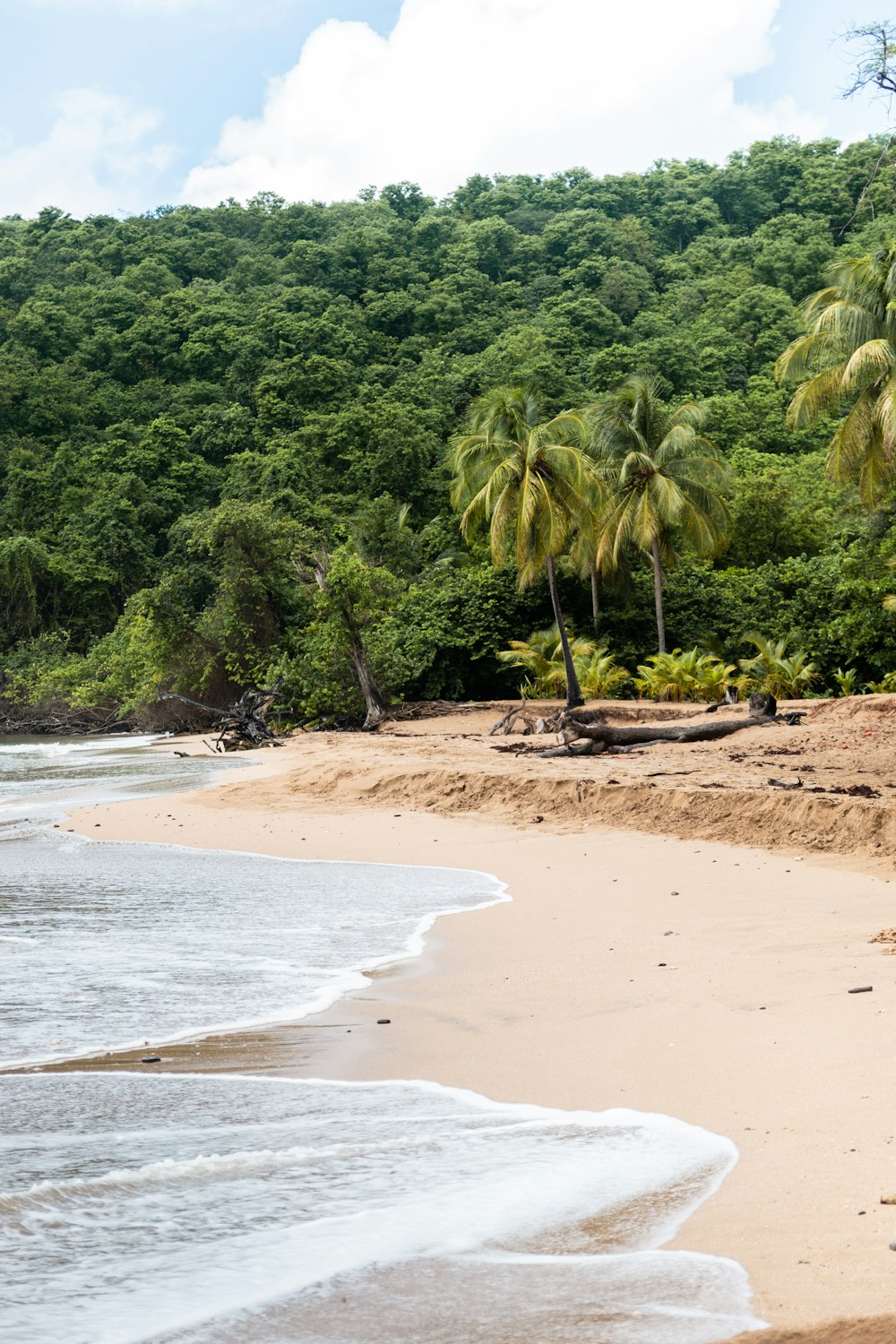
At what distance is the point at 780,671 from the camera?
24.8m

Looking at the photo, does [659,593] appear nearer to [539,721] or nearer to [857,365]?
[539,721]

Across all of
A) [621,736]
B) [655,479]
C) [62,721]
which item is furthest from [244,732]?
[62,721]

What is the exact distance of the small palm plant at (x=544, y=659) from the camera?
92.2ft

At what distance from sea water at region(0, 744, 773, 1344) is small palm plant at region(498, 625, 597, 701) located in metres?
23.3

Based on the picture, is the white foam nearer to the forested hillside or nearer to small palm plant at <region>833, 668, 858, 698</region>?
small palm plant at <region>833, 668, 858, 698</region>

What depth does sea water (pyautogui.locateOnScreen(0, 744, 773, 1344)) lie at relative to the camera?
7.18ft

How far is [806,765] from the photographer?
12289 millimetres

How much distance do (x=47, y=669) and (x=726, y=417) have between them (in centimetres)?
2742

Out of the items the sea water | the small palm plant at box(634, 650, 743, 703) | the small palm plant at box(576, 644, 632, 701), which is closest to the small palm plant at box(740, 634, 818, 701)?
the small palm plant at box(634, 650, 743, 703)

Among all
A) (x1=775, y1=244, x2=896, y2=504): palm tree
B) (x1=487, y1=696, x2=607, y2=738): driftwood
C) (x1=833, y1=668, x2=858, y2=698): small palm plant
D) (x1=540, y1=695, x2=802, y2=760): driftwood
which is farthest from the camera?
(x1=833, y1=668, x2=858, y2=698): small palm plant

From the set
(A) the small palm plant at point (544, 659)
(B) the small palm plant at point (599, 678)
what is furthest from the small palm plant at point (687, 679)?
(A) the small palm plant at point (544, 659)

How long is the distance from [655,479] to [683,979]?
82.8 ft

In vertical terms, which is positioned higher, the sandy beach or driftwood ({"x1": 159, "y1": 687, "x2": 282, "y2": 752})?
driftwood ({"x1": 159, "y1": 687, "x2": 282, "y2": 752})

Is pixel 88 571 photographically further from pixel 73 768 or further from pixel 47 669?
pixel 73 768
